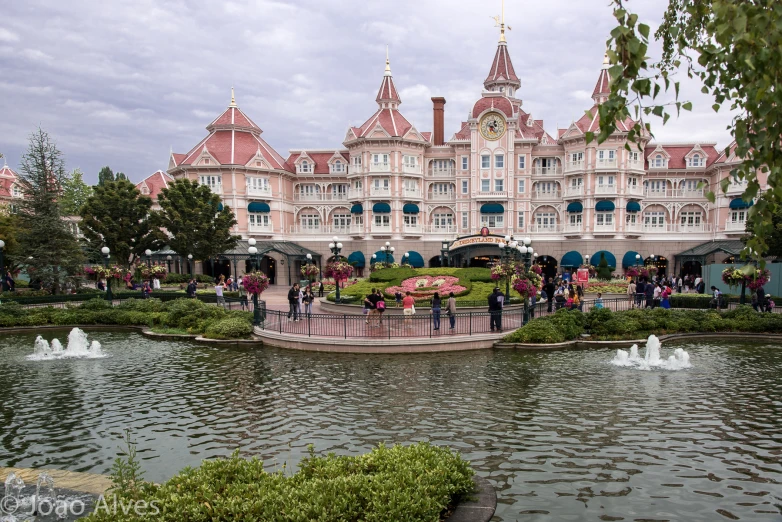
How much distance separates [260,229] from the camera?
51.8 meters

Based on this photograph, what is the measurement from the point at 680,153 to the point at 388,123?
3187 centimetres

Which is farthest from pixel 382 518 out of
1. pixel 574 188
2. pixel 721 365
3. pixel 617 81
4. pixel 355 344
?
pixel 574 188

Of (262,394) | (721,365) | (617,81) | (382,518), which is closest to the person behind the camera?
(617,81)

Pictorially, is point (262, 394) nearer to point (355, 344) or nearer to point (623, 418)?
point (355, 344)

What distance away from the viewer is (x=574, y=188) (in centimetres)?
4912

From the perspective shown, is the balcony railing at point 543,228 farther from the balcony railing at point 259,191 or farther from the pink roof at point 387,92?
the balcony railing at point 259,191

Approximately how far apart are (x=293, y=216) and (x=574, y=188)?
103 ft

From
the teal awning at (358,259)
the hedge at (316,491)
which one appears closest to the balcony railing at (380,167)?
the teal awning at (358,259)

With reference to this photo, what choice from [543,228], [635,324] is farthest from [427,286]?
[543,228]

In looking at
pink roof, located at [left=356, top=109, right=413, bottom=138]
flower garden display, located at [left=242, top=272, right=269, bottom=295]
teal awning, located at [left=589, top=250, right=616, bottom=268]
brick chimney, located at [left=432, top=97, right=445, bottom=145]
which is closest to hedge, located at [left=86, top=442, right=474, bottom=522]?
flower garden display, located at [left=242, top=272, right=269, bottom=295]

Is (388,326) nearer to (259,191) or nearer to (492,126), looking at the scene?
(492,126)

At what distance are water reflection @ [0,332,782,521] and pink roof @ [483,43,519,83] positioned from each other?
143 ft

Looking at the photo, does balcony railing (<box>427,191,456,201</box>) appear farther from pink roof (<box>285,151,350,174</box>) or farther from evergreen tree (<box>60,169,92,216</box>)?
evergreen tree (<box>60,169,92,216</box>)

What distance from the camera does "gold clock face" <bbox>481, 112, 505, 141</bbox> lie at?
49.4 m
